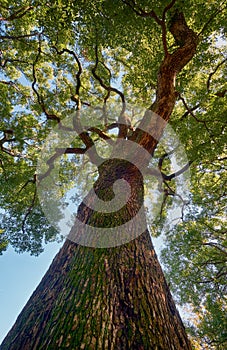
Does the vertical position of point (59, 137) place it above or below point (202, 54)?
below

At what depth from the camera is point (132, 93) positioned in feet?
31.5

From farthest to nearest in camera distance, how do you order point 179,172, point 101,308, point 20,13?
point 179,172 < point 20,13 < point 101,308

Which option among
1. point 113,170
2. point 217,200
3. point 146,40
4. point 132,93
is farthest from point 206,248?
point 146,40

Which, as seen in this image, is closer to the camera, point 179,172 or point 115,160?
point 115,160

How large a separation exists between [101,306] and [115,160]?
3008 mm

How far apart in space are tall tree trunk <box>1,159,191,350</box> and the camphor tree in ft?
0.04

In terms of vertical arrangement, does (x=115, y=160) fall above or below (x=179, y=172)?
below

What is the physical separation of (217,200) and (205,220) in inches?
33.5

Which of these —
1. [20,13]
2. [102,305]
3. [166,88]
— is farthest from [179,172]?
[20,13]

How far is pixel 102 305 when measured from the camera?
1995 mm

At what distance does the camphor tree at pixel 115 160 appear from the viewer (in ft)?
6.65

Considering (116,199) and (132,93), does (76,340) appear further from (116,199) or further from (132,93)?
(132,93)

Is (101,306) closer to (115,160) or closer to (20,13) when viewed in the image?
(115,160)

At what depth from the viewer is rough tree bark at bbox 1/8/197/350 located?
175 cm
